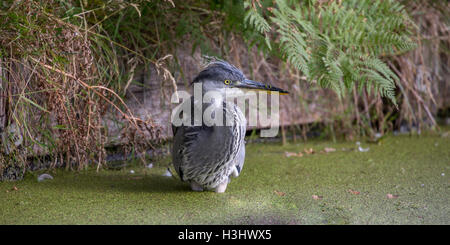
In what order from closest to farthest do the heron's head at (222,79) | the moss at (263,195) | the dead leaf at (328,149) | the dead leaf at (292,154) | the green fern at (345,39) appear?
the moss at (263,195) → the heron's head at (222,79) → the green fern at (345,39) → the dead leaf at (292,154) → the dead leaf at (328,149)

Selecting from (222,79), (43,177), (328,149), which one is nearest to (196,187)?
(222,79)

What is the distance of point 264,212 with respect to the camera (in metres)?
2.31

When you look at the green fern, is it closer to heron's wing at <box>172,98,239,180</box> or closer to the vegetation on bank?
the vegetation on bank

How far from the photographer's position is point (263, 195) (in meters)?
2.61

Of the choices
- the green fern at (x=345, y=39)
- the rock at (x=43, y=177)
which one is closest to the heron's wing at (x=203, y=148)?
the green fern at (x=345, y=39)

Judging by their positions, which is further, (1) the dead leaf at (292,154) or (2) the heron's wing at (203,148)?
(1) the dead leaf at (292,154)

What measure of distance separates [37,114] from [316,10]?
2070mm

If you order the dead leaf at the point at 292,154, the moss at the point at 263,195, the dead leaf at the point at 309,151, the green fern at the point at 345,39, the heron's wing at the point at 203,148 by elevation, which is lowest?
the moss at the point at 263,195

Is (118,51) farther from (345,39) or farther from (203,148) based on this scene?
(345,39)

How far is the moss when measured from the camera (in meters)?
2.21

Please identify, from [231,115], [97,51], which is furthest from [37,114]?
[231,115]

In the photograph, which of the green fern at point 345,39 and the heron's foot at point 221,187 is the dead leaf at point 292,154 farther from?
the heron's foot at point 221,187

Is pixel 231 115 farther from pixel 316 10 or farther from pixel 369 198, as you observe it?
pixel 316 10

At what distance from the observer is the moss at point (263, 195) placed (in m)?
2.21
